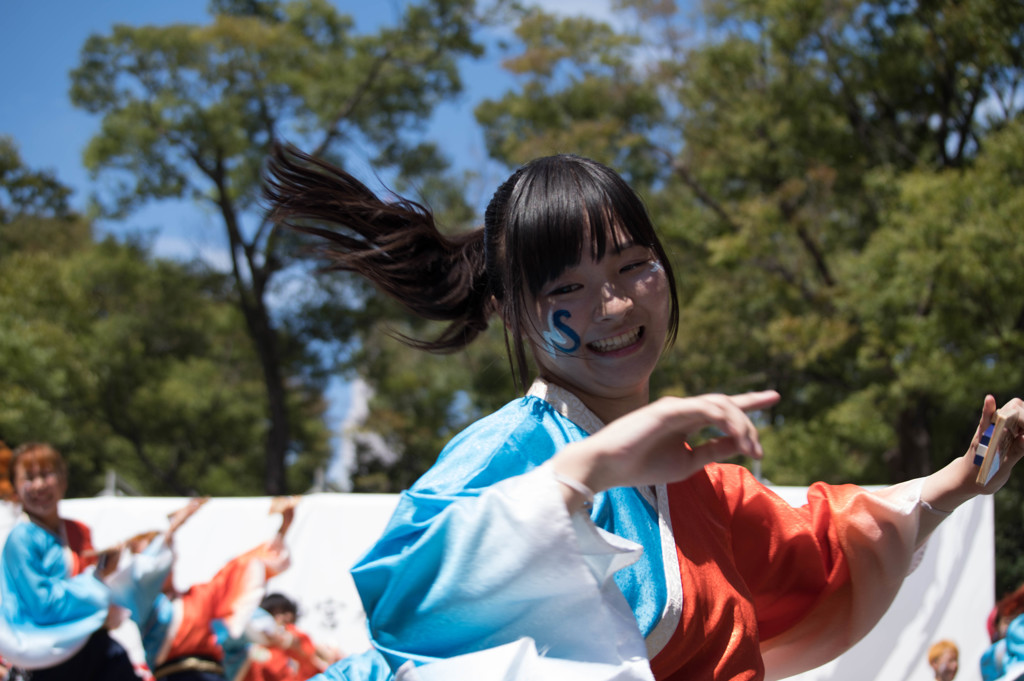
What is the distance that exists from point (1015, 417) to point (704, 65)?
9993 mm

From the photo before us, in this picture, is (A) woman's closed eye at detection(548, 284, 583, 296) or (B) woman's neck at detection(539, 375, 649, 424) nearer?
(A) woman's closed eye at detection(548, 284, 583, 296)

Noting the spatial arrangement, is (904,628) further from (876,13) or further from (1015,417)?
(876,13)

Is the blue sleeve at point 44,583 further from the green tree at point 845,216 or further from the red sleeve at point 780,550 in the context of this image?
the green tree at point 845,216

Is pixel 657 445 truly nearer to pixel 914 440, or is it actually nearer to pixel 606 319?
pixel 606 319

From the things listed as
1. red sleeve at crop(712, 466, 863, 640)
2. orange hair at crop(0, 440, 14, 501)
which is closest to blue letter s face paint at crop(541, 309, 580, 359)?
red sleeve at crop(712, 466, 863, 640)

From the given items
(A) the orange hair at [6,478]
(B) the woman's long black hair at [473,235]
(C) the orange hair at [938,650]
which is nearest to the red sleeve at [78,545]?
(A) the orange hair at [6,478]

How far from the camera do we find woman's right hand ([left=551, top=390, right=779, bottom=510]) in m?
1.03

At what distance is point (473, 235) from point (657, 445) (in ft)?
2.80

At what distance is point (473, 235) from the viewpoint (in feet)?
5.95

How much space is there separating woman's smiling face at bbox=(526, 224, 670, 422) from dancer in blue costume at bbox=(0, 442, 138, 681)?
10.3ft

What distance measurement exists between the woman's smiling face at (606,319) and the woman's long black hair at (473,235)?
23mm

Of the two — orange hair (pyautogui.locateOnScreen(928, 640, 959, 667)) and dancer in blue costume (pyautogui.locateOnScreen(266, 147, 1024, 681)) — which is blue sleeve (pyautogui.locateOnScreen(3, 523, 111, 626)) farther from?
orange hair (pyautogui.locateOnScreen(928, 640, 959, 667))

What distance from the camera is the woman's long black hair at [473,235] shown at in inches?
54.0

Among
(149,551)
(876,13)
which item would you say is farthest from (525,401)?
(876,13)
